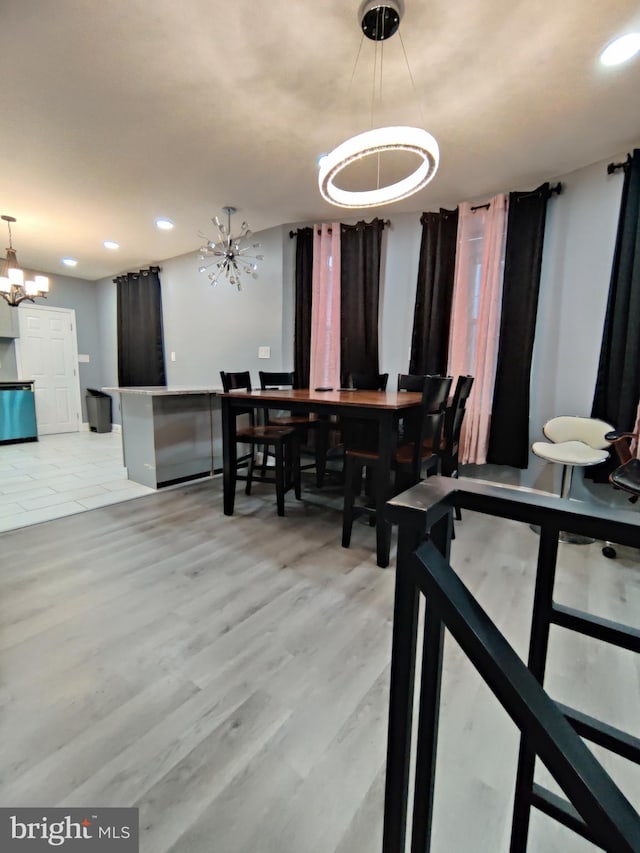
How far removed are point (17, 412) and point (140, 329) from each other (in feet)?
6.86

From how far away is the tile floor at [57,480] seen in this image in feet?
9.40

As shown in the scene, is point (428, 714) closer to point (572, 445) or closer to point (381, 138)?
point (381, 138)

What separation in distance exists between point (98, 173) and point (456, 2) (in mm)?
2783

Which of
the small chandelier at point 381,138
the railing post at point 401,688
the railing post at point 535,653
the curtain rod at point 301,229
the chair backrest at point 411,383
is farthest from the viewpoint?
the curtain rod at point 301,229

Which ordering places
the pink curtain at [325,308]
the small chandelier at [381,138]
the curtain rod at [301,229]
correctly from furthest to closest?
the pink curtain at [325,308] < the curtain rod at [301,229] < the small chandelier at [381,138]

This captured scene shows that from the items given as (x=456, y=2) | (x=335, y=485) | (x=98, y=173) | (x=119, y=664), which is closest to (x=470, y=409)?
(x=335, y=485)

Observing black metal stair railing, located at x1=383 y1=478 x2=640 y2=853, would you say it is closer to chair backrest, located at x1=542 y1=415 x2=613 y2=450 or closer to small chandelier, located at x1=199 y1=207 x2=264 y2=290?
chair backrest, located at x1=542 y1=415 x2=613 y2=450

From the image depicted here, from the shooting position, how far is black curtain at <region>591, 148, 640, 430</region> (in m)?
2.49

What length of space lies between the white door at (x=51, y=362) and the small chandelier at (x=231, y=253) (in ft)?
10.3

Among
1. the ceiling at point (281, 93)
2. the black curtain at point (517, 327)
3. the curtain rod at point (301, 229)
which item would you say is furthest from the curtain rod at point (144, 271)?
the black curtain at point (517, 327)

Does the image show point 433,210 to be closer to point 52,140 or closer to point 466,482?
point 52,140

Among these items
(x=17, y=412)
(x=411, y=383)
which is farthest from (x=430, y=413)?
(x=17, y=412)

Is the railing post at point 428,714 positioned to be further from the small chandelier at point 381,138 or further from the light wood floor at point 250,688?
the small chandelier at point 381,138

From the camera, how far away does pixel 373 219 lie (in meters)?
3.69
